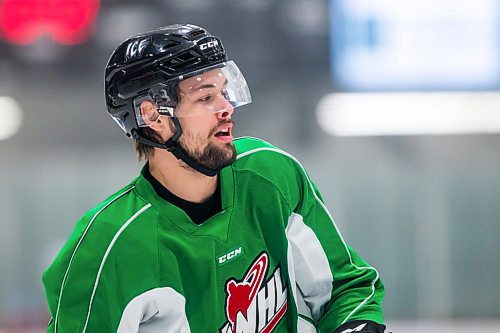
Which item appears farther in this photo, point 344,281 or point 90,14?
point 90,14

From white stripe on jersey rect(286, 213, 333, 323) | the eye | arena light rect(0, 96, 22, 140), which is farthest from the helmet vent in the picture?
arena light rect(0, 96, 22, 140)

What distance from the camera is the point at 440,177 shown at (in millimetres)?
4391

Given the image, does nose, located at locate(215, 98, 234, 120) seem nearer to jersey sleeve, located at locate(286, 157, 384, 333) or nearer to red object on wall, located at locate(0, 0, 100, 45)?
jersey sleeve, located at locate(286, 157, 384, 333)

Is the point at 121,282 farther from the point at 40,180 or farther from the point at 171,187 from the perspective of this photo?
the point at 40,180

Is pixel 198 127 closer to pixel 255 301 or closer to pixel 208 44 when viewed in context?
pixel 208 44

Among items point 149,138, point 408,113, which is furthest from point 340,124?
point 149,138

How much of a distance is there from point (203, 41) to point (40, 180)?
2.77 metres

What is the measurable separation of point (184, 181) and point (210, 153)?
3.1 inches

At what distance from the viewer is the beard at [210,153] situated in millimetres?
1708

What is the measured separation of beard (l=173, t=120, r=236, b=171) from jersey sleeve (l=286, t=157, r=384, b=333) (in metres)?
0.16

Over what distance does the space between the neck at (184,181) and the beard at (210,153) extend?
2cm

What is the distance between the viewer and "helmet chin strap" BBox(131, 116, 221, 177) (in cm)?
172

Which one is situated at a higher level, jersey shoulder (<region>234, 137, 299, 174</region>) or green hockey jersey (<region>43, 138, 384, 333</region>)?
jersey shoulder (<region>234, 137, 299, 174</region>)

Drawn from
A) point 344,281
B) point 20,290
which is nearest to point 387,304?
point 20,290
